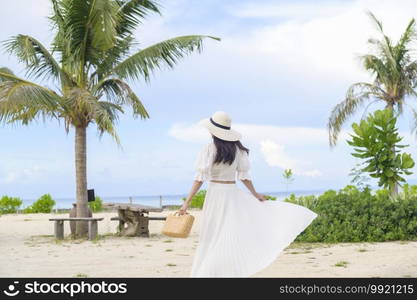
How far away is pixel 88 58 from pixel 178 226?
406 inches

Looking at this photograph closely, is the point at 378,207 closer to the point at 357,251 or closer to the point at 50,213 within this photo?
the point at 357,251

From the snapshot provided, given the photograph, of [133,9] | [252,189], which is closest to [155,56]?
[133,9]

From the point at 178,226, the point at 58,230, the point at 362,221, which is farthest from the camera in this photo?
the point at 58,230

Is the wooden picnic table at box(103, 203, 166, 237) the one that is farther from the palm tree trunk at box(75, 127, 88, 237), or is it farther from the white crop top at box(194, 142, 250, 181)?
the white crop top at box(194, 142, 250, 181)

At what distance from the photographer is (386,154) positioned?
44.0ft

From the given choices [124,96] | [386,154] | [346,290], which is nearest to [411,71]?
[386,154]

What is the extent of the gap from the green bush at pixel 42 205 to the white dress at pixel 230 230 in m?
22.1

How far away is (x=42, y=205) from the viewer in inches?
1064

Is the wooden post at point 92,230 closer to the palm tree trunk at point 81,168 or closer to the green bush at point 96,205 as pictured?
the palm tree trunk at point 81,168

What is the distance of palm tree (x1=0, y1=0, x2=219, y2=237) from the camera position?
14.8m

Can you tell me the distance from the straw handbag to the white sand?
2.36m

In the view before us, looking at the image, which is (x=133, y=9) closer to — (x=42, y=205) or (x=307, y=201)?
(x=307, y=201)

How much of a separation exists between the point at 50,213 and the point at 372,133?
18.1 metres

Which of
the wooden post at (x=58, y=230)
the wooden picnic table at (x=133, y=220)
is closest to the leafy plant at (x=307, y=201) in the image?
the wooden picnic table at (x=133, y=220)
